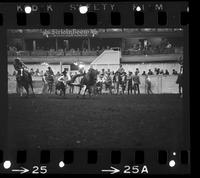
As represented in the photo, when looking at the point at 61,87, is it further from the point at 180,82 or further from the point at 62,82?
the point at 180,82

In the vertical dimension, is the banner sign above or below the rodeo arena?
above

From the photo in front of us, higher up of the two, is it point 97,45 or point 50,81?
point 97,45

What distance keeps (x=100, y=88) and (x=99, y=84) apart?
0.13 feet

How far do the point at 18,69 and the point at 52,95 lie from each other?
39cm

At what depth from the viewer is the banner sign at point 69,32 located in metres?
6.05

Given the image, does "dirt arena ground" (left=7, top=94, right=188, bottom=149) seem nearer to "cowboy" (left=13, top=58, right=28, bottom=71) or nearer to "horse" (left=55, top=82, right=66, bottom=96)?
"horse" (left=55, top=82, right=66, bottom=96)

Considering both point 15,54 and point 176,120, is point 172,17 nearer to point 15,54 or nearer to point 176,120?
point 176,120

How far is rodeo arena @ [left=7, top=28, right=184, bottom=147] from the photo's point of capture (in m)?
6.07

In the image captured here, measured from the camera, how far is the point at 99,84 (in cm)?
614

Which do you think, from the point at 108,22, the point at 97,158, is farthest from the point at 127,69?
the point at 97,158

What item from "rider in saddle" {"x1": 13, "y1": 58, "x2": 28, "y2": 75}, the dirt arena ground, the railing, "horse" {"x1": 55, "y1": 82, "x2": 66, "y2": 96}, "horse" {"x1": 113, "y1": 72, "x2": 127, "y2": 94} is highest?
the railing

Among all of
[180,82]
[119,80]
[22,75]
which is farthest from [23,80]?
[180,82]

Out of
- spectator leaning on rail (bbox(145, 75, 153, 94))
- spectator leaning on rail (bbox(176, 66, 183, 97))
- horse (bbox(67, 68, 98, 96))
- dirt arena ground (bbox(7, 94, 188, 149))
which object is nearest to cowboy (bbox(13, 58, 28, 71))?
dirt arena ground (bbox(7, 94, 188, 149))
